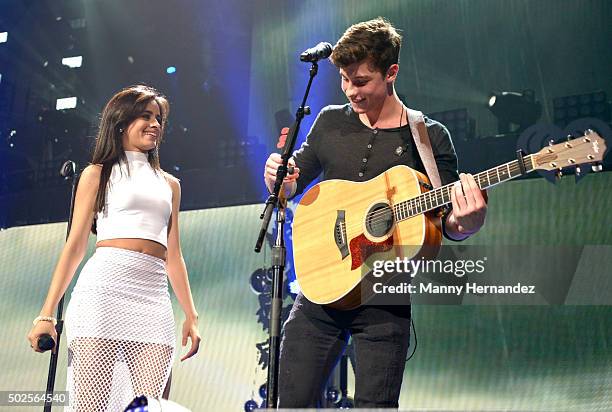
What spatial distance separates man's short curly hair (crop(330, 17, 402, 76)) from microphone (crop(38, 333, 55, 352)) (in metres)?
1.70

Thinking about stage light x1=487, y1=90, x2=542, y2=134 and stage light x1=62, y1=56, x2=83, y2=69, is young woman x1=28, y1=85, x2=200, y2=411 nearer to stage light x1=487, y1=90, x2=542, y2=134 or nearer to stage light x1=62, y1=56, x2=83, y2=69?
stage light x1=487, y1=90, x2=542, y2=134

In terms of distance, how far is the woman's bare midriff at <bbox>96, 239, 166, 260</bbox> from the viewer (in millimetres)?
3195

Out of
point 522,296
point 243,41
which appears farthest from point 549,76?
point 243,41

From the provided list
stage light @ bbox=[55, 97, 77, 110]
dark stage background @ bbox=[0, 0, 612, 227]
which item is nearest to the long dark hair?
dark stage background @ bbox=[0, 0, 612, 227]

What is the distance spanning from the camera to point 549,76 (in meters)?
4.67

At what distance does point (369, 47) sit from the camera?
10.3 feet

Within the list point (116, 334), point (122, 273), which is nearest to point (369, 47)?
point (122, 273)

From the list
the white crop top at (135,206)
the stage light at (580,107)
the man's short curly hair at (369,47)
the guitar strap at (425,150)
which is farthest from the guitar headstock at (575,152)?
the stage light at (580,107)

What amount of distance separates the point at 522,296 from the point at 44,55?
14.6ft

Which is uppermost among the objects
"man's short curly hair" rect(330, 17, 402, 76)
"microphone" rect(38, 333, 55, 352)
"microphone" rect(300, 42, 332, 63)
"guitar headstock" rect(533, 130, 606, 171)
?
"man's short curly hair" rect(330, 17, 402, 76)

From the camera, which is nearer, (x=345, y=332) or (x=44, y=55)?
(x=345, y=332)

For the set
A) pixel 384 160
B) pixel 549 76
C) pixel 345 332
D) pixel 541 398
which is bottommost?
pixel 541 398

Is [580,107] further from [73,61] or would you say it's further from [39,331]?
[73,61]

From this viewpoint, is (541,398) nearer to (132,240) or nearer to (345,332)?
(345,332)
